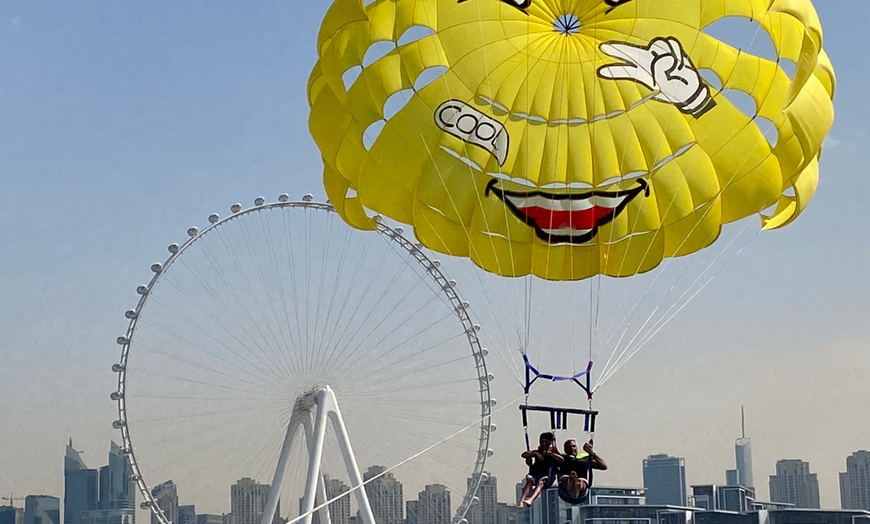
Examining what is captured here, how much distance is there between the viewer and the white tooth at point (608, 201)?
15.6m

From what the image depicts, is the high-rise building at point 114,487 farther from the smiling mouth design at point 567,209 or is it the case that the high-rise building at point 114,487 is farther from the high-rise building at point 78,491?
the smiling mouth design at point 567,209

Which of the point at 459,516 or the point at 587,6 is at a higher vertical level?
the point at 587,6

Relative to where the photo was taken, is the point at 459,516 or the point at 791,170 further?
the point at 459,516

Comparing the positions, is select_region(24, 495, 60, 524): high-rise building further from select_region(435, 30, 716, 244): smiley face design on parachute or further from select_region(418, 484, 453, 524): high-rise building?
select_region(435, 30, 716, 244): smiley face design on parachute

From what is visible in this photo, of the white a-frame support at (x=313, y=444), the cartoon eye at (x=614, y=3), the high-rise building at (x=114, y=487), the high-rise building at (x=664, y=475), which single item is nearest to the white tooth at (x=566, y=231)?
Answer: the cartoon eye at (x=614, y=3)

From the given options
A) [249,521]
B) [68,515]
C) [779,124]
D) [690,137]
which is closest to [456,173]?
[690,137]

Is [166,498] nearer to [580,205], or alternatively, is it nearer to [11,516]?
[580,205]

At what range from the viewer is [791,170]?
49.5 ft

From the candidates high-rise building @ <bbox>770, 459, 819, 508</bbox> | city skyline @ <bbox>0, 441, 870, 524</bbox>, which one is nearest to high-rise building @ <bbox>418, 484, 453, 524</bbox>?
city skyline @ <bbox>0, 441, 870, 524</bbox>

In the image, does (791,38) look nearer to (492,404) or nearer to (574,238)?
(574,238)

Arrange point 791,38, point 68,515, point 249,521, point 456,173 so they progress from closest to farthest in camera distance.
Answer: point 791,38, point 456,173, point 249,521, point 68,515

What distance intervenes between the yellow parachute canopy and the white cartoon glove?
0.6 inches

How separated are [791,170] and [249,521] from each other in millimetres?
25754

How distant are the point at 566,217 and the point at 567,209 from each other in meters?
0.10
